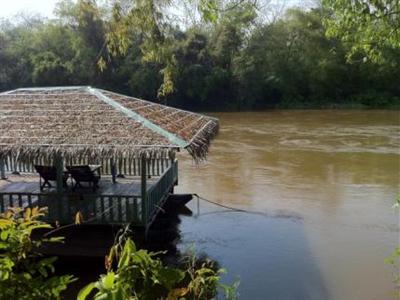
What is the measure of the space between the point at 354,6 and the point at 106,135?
12.2 feet

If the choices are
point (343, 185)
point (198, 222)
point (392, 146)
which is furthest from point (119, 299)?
point (392, 146)

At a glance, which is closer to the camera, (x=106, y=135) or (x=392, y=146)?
(x=106, y=135)

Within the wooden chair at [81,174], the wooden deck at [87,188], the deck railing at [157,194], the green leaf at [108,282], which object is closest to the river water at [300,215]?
the deck railing at [157,194]

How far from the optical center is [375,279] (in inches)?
281

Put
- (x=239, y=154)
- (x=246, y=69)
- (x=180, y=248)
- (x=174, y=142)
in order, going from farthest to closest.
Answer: (x=246, y=69) → (x=239, y=154) → (x=180, y=248) → (x=174, y=142)

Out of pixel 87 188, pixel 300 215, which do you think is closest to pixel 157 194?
pixel 87 188

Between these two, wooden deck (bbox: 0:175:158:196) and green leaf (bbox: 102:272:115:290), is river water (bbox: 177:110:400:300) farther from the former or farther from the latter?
green leaf (bbox: 102:272:115:290)

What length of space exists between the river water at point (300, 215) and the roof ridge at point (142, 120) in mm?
1443

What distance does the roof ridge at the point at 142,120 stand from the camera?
667 cm

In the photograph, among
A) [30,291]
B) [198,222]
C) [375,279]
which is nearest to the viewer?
[30,291]

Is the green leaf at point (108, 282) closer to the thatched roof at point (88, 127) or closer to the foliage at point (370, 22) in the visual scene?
the foliage at point (370, 22)

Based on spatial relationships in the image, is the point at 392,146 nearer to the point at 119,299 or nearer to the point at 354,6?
the point at 354,6

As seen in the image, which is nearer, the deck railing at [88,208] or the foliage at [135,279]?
the foliage at [135,279]

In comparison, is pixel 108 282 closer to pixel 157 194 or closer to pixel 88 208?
pixel 88 208
